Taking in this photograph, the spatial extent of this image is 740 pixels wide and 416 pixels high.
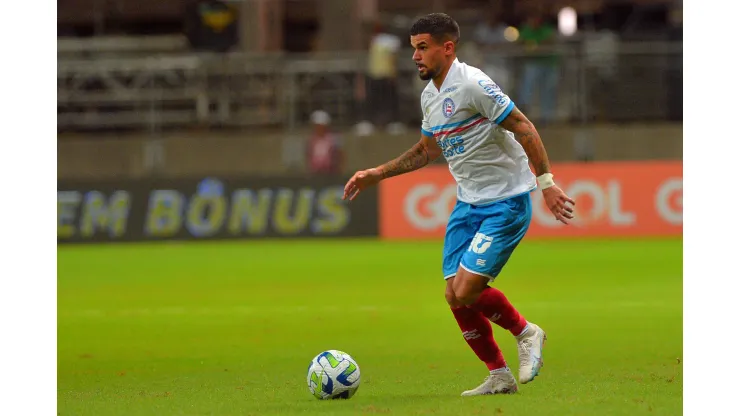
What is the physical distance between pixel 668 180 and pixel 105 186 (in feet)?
36.7

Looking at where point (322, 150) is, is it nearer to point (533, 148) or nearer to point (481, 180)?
point (481, 180)

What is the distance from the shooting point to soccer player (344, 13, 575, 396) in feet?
25.7

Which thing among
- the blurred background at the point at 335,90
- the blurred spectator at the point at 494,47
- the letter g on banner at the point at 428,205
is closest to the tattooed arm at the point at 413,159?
the letter g on banner at the point at 428,205

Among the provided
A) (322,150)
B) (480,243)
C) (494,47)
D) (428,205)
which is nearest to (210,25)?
(322,150)

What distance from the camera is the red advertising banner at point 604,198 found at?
2377 cm

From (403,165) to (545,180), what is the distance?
1182mm

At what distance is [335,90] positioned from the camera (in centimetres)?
2628

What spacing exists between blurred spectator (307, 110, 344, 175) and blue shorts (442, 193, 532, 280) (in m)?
17.3

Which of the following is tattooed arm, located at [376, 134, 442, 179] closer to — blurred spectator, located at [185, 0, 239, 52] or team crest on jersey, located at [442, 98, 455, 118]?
team crest on jersey, located at [442, 98, 455, 118]

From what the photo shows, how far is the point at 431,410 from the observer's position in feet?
23.9

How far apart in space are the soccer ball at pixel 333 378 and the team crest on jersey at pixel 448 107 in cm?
172

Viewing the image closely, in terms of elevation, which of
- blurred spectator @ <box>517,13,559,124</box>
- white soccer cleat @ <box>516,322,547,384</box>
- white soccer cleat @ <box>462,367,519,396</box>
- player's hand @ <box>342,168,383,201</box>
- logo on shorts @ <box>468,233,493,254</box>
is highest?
blurred spectator @ <box>517,13,559,124</box>

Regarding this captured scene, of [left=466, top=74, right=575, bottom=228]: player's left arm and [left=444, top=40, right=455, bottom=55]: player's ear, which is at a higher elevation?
[left=444, top=40, right=455, bottom=55]: player's ear

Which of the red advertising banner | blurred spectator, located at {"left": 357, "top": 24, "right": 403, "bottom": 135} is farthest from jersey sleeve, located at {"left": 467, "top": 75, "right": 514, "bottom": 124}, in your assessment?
blurred spectator, located at {"left": 357, "top": 24, "right": 403, "bottom": 135}
